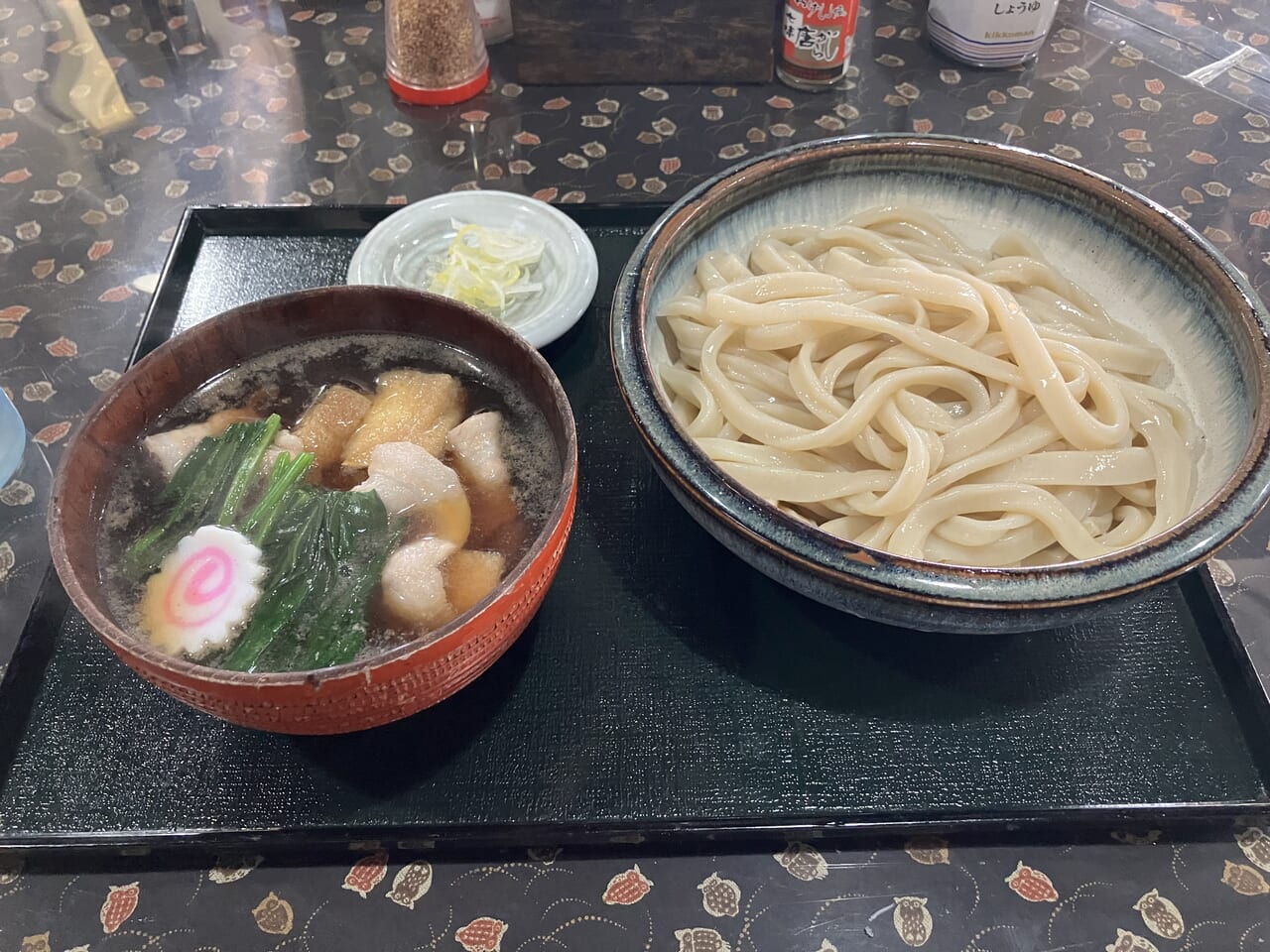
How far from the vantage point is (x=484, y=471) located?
1147mm

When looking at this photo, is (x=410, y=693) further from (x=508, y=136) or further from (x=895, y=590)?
(x=508, y=136)

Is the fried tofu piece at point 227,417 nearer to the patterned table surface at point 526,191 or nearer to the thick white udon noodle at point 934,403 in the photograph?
the patterned table surface at point 526,191

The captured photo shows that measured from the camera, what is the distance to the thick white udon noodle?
45.1 inches

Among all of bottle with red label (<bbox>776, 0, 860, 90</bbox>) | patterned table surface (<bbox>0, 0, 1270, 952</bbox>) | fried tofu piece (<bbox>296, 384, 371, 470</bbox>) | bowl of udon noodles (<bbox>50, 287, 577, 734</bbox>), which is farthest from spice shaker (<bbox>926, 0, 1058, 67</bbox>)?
fried tofu piece (<bbox>296, 384, 371, 470</bbox>)

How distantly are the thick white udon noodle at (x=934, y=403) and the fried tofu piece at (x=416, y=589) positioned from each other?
378 mm

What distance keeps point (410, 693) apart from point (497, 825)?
216 mm

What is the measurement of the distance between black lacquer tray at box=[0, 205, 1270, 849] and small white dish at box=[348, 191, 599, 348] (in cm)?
53

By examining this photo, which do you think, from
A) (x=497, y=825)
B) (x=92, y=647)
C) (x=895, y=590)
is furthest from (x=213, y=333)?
(x=895, y=590)

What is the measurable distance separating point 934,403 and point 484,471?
0.68 metres

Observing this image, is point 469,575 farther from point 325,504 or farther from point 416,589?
point 325,504

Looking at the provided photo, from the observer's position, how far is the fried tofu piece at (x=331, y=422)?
3.88ft

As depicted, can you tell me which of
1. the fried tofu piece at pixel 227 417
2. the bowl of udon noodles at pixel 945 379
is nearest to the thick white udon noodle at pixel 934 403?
the bowl of udon noodles at pixel 945 379

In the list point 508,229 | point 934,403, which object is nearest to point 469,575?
point 934,403

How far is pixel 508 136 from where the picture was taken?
221cm
